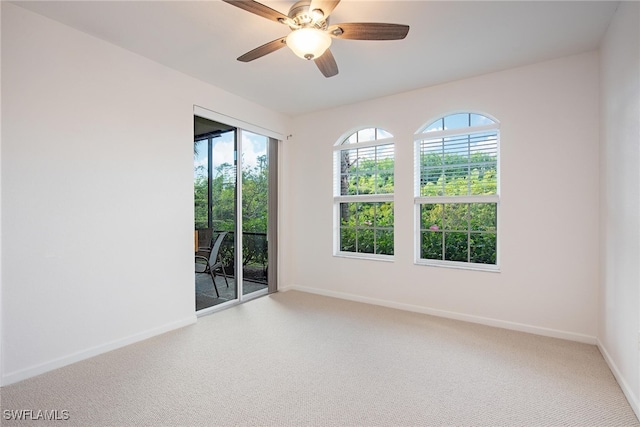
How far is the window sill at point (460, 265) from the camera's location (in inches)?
129

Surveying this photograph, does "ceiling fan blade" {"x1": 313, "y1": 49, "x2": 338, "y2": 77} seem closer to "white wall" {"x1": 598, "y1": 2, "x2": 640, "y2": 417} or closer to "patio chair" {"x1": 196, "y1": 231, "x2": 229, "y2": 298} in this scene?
"white wall" {"x1": 598, "y1": 2, "x2": 640, "y2": 417}

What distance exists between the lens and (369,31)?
1.98 m

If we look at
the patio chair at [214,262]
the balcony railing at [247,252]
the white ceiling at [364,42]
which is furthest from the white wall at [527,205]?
the patio chair at [214,262]

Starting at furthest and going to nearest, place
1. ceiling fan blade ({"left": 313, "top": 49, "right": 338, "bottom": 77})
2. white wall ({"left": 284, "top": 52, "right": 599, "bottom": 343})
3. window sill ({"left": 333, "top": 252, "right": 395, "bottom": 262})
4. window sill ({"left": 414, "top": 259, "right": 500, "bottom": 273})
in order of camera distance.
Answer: window sill ({"left": 333, "top": 252, "right": 395, "bottom": 262}) < window sill ({"left": 414, "top": 259, "right": 500, "bottom": 273}) < white wall ({"left": 284, "top": 52, "right": 599, "bottom": 343}) < ceiling fan blade ({"left": 313, "top": 49, "right": 338, "bottom": 77})

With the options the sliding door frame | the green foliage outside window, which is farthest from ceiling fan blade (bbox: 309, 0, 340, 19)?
the green foliage outside window

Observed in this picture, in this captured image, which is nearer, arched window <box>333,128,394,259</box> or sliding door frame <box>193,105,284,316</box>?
sliding door frame <box>193,105,284,316</box>

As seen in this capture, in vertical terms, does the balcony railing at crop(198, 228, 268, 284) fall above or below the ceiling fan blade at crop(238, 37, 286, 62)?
below

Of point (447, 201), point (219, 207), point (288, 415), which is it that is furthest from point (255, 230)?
point (288, 415)

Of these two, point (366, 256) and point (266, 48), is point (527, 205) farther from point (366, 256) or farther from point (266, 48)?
point (266, 48)

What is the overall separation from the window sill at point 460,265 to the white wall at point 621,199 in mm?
869

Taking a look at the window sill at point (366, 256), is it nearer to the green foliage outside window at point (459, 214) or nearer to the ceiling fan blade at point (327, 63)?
the green foliage outside window at point (459, 214)

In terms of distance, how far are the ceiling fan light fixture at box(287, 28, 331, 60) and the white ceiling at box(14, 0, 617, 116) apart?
11.8 inches

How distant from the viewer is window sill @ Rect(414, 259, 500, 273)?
326 centimetres

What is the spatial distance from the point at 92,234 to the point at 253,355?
5.39 feet
